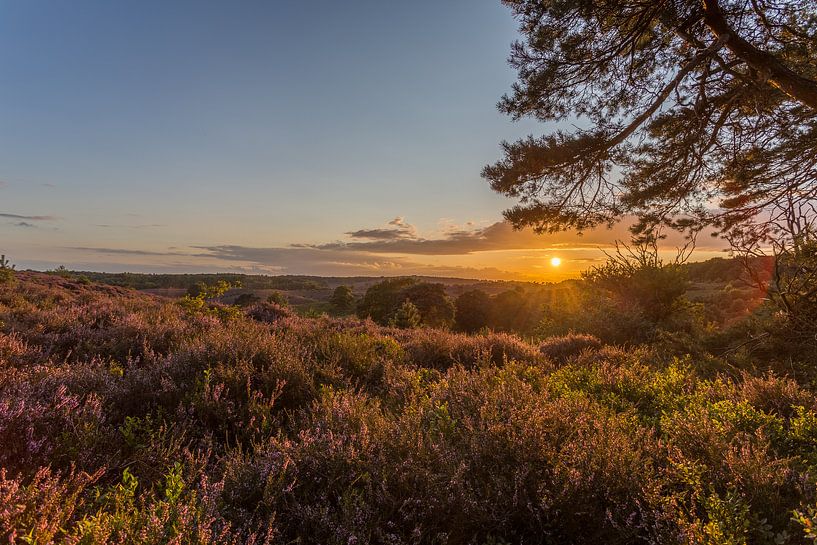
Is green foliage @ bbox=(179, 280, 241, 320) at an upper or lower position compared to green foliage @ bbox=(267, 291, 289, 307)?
upper

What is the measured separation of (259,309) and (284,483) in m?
11.0

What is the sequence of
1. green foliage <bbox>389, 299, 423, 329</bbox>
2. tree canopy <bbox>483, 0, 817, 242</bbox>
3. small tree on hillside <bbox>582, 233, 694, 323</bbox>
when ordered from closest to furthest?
tree canopy <bbox>483, 0, 817, 242</bbox>
small tree on hillside <bbox>582, 233, 694, 323</bbox>
green foliage <bbox>389, 299, 423, 329</bbox>

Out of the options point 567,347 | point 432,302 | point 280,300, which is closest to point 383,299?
point 432,302

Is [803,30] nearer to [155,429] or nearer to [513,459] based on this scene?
[513,459]

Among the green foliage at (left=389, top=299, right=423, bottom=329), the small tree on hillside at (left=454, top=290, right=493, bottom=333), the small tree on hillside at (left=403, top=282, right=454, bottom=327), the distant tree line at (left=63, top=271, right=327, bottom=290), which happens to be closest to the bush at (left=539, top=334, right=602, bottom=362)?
the green foliage at (left=389, top=299, right=423, bottom=329)

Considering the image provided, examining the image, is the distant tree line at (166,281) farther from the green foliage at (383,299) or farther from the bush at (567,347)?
the bush at (567,347)

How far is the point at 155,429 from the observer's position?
133 inches

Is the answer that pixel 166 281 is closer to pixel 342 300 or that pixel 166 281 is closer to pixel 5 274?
pixel 342 300

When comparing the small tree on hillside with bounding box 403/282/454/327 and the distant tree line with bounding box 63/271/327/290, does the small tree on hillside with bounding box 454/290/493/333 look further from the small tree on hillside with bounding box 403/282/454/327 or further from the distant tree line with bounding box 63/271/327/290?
the distant tree line with bounding box 63/271/327/290

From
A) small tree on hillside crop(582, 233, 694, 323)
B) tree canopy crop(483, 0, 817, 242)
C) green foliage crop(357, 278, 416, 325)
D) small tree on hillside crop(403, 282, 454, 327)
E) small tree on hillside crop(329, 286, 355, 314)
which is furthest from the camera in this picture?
small tree on hillside crop(329, 286, 355, 314)

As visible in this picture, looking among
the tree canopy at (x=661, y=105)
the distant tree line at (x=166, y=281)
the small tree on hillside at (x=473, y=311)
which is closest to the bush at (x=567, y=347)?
the tree canopy at (x=661, y=105)

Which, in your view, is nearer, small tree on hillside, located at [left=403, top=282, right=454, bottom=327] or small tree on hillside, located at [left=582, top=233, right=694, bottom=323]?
small tree on hillside, located at [left=582, top=233, right=694, bottom=323]

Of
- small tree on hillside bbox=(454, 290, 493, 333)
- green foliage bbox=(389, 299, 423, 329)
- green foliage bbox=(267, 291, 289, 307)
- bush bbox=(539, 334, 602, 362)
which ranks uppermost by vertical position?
bush bbox=(539, 334, 602, 362)

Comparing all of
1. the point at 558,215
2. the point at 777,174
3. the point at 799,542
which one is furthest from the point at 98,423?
the point at 777,174
